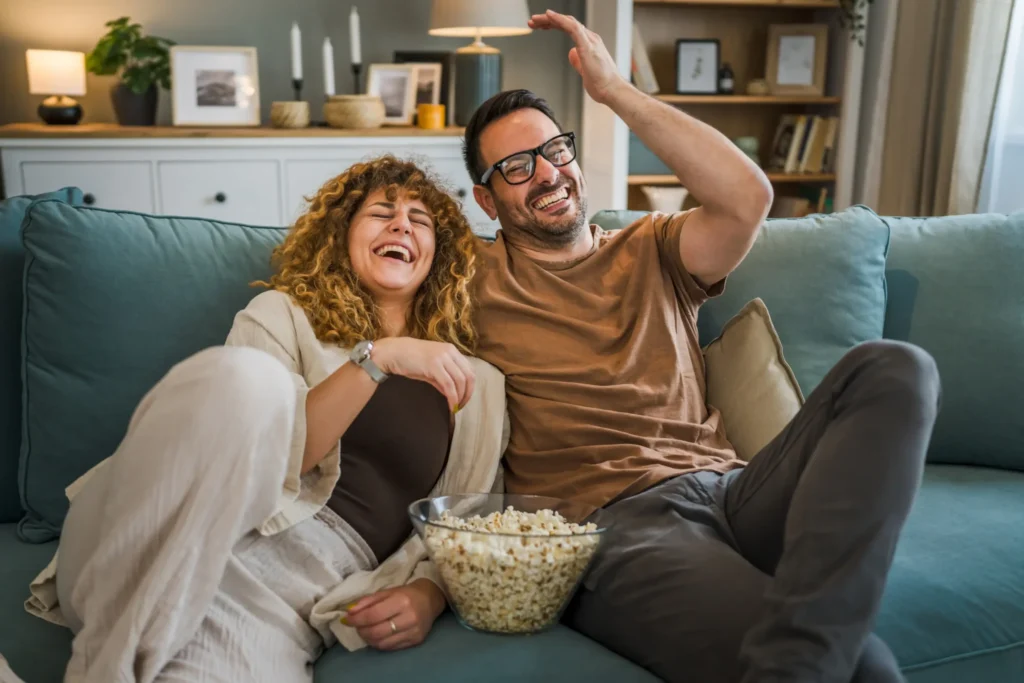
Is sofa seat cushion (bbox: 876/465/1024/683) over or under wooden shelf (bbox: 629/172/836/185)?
under

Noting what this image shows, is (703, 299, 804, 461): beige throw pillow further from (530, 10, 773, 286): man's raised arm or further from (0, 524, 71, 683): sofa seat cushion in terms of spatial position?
(0, 524, 71, 683): sofa seat cushion

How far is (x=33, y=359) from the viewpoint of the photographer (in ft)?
5.19

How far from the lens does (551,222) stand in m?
1.72

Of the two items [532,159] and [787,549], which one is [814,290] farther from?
[787,549]

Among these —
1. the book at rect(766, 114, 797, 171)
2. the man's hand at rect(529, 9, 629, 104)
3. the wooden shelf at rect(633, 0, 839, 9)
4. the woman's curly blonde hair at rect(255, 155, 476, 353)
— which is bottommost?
the woman's curly blonde hair at rect(255, 155, 476, 353)

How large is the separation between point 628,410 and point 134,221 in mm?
905

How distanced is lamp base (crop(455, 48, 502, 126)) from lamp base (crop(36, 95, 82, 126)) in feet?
4.91

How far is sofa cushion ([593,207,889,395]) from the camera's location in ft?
6.06

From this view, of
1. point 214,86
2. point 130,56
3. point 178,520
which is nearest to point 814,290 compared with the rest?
point 178,520

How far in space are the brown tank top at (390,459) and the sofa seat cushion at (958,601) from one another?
0.71 meters

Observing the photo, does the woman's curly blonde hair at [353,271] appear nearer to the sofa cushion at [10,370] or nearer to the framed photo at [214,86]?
the sofa cushion at [10,370]

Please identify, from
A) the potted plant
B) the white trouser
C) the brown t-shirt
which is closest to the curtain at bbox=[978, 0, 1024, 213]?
the brown t-shirt

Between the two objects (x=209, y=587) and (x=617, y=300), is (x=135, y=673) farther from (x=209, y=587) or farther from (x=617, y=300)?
(x=617, y=300)

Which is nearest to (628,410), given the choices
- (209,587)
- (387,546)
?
(387,546)
